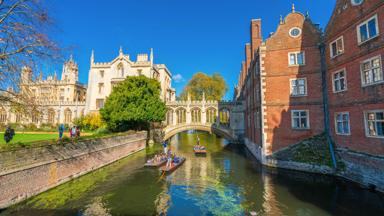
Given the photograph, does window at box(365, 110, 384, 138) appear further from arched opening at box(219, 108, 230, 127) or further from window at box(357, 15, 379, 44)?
arched opening at box(219, 108, 230, 127)

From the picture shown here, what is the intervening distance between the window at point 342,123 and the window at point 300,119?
2275 mm

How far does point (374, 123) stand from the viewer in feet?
41.0

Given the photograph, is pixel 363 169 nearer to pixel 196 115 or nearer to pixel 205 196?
pixel 205 196

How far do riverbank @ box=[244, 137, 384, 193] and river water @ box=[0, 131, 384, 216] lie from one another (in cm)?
78

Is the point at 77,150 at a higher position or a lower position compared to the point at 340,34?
lower

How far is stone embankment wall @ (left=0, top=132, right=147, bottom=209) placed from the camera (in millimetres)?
10258

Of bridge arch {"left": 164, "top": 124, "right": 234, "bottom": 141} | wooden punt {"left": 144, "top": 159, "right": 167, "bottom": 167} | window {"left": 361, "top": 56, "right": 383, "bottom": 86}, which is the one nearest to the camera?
window {"left": 361, "top": 56, "right": 383, "bottom": 86}

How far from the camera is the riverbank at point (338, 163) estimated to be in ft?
39.0

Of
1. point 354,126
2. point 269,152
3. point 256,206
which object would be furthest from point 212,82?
point 256,206

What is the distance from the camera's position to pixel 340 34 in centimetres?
1523

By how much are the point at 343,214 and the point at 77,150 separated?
17.7m

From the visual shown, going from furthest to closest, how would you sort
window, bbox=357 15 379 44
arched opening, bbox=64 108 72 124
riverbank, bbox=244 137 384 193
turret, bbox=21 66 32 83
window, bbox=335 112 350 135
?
arched opening, bbox=64 108 72 124 < window, bbox=335 112 350 135 < window, bbox=357 15 379 44 < riverbank, bbox=244 137 384 193 < turret, bbox=21 66 32 83

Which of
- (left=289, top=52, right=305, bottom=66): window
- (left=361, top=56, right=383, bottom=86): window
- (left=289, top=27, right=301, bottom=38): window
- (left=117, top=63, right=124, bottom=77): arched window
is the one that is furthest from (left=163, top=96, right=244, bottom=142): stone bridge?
(left=361, top=56, right=383, bottom=86): window

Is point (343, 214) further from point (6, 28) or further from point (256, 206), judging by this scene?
point (6, 28)
